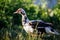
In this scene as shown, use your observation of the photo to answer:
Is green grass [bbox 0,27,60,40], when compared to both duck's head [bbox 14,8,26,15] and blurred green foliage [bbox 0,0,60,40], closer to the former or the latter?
blurred green foliage [bbox 0,0,60,40]

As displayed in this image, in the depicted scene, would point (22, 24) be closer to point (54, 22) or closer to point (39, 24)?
point (39, 24)

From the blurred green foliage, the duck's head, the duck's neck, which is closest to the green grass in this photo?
the blurred green foliage

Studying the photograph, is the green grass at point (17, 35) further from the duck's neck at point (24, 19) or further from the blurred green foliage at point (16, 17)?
the duck's neck at point (24, 19)

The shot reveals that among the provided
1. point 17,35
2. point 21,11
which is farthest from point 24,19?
→ point 17,35

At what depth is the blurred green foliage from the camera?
4.10 m

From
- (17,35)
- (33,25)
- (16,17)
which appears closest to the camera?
(17,35)

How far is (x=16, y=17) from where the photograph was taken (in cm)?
434

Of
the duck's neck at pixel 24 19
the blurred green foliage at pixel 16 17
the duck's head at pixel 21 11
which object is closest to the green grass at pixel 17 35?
the blurred green foliage at pixel 16 17

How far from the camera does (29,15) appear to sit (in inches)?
171

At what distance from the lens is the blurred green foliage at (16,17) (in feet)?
13.5

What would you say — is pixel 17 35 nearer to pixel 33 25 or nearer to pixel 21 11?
pixel 33 25

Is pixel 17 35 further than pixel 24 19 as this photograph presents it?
No

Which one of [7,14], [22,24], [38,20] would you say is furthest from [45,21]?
[7,14]

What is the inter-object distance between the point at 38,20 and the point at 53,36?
0.42 m
